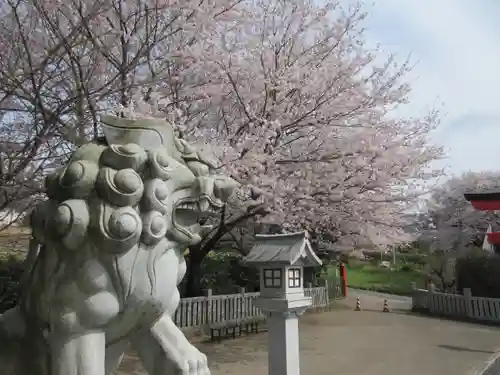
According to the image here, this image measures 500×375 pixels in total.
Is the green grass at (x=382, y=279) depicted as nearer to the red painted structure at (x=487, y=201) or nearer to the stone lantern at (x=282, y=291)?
the red painted structure at (x=487, y=201)

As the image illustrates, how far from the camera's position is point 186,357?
96.1 inches

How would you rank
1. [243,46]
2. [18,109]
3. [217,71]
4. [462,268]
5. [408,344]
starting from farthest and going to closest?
[462,268] < [408,344] < [243,46] < [217,71] < [18,109]

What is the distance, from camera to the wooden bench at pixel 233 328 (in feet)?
36.1

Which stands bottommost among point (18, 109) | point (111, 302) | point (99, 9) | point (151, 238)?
point (111, 302)

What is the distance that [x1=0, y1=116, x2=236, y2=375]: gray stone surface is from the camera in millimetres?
2225

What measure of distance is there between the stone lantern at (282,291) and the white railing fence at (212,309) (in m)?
4.12

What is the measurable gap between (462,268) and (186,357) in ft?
51.7

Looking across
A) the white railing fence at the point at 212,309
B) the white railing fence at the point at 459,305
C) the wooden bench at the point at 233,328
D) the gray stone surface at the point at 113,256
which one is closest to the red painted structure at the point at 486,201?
the white railing fence at the point at 459,305

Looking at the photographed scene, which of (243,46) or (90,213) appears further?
(243,46)

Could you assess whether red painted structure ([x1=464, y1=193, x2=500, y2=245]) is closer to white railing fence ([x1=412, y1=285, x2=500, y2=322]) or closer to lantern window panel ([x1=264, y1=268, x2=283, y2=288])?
white railing fence ([x1=412, y1=285, x2=500, y2=322])

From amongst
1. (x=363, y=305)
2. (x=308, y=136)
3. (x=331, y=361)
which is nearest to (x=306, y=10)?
(x=308, y=136)

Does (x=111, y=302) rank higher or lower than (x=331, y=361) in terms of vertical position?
higher

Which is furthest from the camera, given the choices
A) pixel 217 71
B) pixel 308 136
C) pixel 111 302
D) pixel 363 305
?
pixel 363 305

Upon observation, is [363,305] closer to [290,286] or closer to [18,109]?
[290,286]
